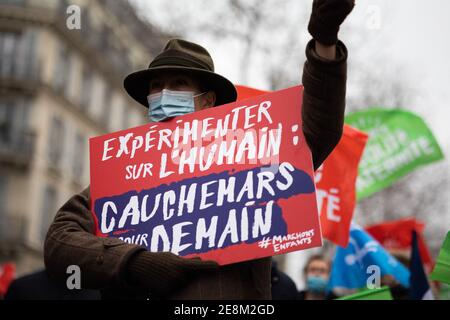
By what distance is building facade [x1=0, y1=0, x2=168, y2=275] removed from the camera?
108 ft

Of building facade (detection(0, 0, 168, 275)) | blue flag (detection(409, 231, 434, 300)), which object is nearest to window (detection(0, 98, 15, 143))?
building facade (detection(0, 0, 168, 275))

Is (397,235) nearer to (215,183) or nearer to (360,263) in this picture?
(360,263)

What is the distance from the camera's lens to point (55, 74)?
35.0 meters

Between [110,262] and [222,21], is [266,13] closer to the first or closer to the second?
[222,21]

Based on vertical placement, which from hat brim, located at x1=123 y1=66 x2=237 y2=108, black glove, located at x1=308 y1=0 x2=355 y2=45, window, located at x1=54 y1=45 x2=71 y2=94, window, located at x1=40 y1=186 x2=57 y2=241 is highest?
window, located at x1=54 y1=45 x2=71 y2=94

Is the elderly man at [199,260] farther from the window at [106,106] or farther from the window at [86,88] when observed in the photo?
the window at [106,106]

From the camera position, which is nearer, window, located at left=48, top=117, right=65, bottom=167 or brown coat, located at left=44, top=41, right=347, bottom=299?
brown coat, located at left=44, top=41, right=347, bottom=299

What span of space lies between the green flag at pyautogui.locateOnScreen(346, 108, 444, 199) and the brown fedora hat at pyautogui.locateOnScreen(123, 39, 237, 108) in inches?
199

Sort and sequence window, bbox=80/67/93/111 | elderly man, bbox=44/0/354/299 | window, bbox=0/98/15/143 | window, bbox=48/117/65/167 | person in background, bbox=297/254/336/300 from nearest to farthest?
1. elderly man, bbox=44/0/354/299
2. person in background, bbox=297/254/336/300
3. window, bbox=0/98/15/143
4. window, bbox=48/117/65/167
5. window, bbox=80/67/93/111

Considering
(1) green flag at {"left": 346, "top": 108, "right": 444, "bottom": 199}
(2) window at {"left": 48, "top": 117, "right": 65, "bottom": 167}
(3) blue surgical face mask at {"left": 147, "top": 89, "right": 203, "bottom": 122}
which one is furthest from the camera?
(2) window at {"left": 48, "top": 117, "right": 65, "bottom": 167}

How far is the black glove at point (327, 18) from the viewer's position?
293 centimetres

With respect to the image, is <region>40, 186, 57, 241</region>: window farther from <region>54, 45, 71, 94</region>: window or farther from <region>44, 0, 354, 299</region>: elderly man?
<region>44, 0, 354, 299</region>: elderly man

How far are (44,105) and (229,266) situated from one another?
31.2 metres

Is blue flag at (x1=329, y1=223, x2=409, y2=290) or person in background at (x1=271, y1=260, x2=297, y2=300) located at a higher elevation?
blue flag at (x1=329, y1=223, x2=409, y2=290)
